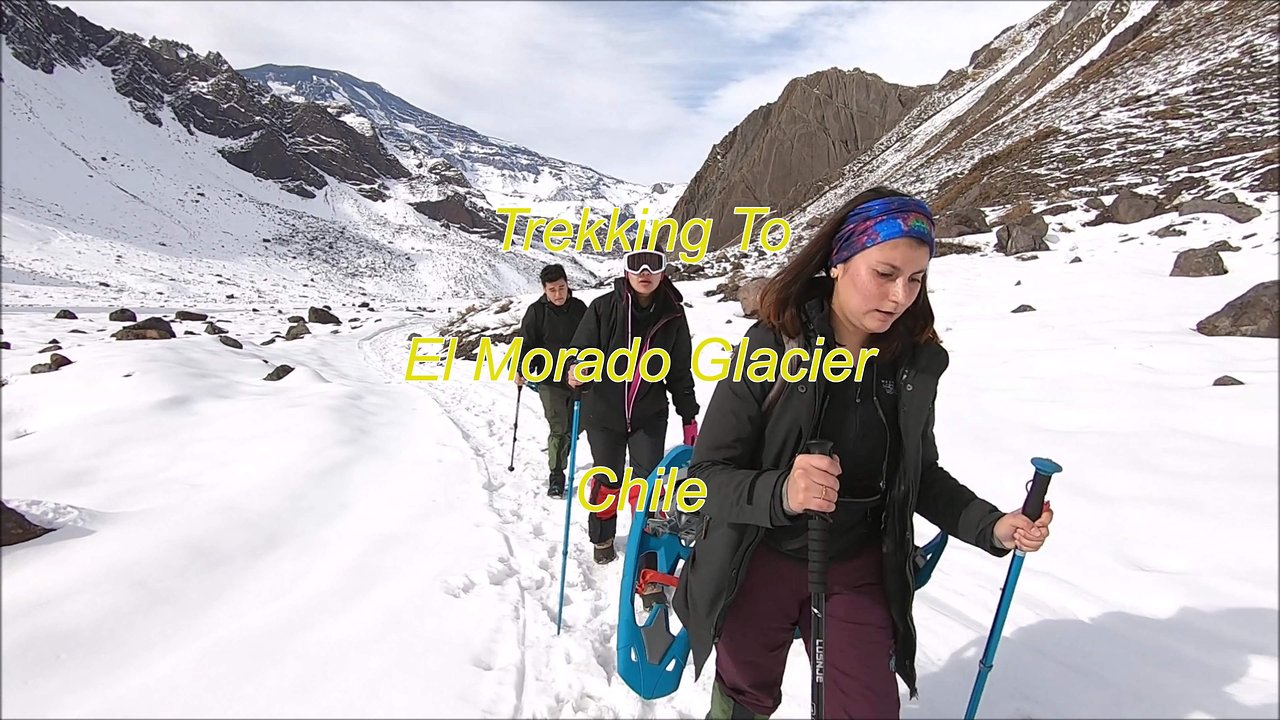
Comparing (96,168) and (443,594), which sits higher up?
(96,168)

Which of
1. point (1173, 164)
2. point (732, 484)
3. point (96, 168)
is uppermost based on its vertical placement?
point (1173, 164)

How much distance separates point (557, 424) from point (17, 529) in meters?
4.42

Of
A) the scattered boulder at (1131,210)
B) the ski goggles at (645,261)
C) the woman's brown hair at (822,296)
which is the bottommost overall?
the woman's brown hair at (822,296)

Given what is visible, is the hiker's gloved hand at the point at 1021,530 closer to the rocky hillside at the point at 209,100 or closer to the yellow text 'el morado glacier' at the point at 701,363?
the yellow text 'el morado glacier' at the point at 701,363

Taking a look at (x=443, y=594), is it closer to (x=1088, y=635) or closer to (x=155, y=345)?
(x=1088, y=635)

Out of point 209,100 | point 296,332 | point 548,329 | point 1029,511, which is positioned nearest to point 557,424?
point 548,329

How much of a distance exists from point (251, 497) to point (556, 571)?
112 inches

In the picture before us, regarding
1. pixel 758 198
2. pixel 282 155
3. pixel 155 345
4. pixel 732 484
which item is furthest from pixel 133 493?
pixel 282 155

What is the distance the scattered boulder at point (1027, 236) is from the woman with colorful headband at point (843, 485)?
1683 centimetres

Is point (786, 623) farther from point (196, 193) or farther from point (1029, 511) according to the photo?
point (196, 193)

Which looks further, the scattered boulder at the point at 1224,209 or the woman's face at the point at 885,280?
the scattered boulder at the point at 1224,209

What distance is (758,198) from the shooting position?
79562 millimetres

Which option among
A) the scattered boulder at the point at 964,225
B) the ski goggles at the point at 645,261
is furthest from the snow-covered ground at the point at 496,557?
the scattered boulder at the point at 964,225

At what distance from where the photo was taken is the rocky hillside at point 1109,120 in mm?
21656
